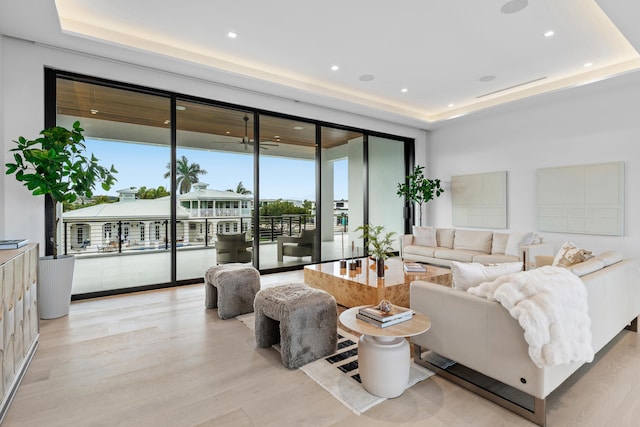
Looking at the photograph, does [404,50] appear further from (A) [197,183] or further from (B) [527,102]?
(A) [197,183]

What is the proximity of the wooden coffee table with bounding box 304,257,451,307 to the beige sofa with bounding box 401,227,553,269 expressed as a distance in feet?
4.73

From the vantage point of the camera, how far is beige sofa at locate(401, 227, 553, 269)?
16.1ft

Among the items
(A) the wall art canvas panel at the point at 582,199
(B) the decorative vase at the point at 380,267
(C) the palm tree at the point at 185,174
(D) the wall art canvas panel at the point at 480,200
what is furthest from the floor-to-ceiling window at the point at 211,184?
(A) the wall art canvas panel at the point at 582,199

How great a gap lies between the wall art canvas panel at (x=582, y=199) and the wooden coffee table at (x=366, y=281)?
2.91 meters

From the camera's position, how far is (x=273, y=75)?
5.16 m

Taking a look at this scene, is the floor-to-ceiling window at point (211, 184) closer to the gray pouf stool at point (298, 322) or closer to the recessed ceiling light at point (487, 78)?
the gray pouf stool at point (298, 322)

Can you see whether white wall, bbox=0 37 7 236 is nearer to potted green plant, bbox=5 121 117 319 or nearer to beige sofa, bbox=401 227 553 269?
potted green plant, bbox=5 121 117 319

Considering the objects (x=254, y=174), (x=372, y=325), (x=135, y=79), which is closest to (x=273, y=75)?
(x=254, y=174)

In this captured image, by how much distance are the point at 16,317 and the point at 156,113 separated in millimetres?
3325

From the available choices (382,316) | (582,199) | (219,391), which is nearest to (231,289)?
(219,391)

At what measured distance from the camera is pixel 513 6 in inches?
132

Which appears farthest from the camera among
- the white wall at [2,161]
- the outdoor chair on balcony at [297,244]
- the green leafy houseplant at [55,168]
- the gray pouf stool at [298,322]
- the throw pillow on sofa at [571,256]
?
the outdoor chair on balcony at [297,244]

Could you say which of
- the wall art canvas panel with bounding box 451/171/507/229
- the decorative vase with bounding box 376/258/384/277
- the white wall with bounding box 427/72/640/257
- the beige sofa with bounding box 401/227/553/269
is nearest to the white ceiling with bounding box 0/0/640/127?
the white wall with bounding box 427/72/640/257

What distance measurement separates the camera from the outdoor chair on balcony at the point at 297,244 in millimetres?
5926
